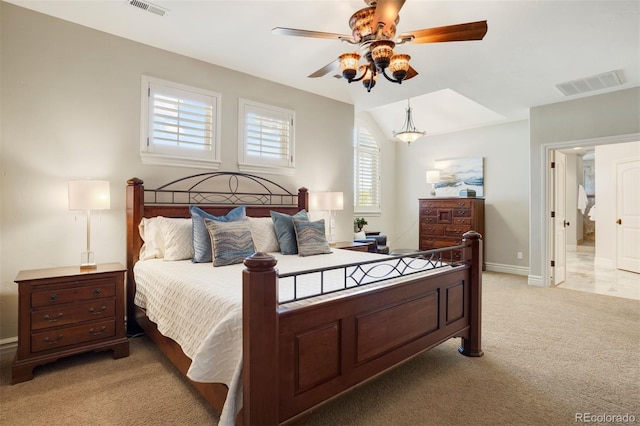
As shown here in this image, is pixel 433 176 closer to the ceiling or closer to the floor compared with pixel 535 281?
closer to the ceiling

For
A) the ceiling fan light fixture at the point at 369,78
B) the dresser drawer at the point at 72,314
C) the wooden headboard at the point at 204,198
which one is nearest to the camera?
the dresser drawer at the point at 72,314

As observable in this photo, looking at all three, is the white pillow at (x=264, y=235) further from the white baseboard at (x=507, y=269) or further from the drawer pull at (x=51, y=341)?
the white baseboard at (x=507, y=269)

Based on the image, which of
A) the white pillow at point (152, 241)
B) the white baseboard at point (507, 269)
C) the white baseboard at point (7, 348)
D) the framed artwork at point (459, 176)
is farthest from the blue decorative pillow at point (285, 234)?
the white baseboard at point (507, 269)

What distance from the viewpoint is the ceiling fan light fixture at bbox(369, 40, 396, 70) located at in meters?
2.18

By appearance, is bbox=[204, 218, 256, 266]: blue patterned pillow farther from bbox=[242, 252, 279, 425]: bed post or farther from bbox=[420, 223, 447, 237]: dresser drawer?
bbox=[420, 223, 447, 237]: dresser drawer

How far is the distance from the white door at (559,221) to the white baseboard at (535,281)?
203 millimetres

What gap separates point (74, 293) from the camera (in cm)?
244

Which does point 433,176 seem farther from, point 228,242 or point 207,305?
point 207,305

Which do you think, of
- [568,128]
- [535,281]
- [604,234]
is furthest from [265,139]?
[604,234]

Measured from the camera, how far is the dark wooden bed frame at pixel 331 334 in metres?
1.36

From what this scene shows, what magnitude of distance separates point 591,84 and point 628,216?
3.65 metres

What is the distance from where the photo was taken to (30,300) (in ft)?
A: 7.47

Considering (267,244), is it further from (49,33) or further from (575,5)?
(575,5)

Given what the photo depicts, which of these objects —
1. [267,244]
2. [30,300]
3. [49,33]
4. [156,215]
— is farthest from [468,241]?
[49,33]
